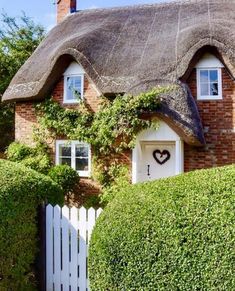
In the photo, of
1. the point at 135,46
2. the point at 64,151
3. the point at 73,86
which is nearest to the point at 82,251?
the point at 64,151

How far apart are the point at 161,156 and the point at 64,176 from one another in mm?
3138

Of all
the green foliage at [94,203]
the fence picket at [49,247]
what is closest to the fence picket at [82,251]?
the fence picket at [49,247]

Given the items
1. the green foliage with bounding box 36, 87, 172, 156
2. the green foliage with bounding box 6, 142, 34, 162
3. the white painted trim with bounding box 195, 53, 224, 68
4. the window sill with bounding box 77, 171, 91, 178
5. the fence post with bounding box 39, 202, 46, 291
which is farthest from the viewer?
the green foliage with bounding box 6, 142, 34, 162

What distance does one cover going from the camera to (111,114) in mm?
10625

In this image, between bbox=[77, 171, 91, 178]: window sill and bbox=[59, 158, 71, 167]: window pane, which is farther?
bbox=[59, 158, 71, 167]: window pane

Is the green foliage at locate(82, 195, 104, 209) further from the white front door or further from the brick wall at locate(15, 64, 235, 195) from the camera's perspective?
the white front door

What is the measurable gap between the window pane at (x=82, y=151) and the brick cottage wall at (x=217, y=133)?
132 inches

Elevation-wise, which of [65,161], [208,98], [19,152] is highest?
[208,98]

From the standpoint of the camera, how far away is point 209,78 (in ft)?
36.4

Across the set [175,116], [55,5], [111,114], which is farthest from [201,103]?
[55,5]

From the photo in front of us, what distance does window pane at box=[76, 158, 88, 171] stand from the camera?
39.7ft

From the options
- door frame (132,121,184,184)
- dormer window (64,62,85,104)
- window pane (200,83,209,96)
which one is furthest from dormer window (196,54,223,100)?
dormer window (64,62,85,104)

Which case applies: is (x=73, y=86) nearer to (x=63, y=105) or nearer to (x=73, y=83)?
(x=73, y=83)

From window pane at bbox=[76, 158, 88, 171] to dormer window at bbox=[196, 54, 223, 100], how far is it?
4.28 meters
